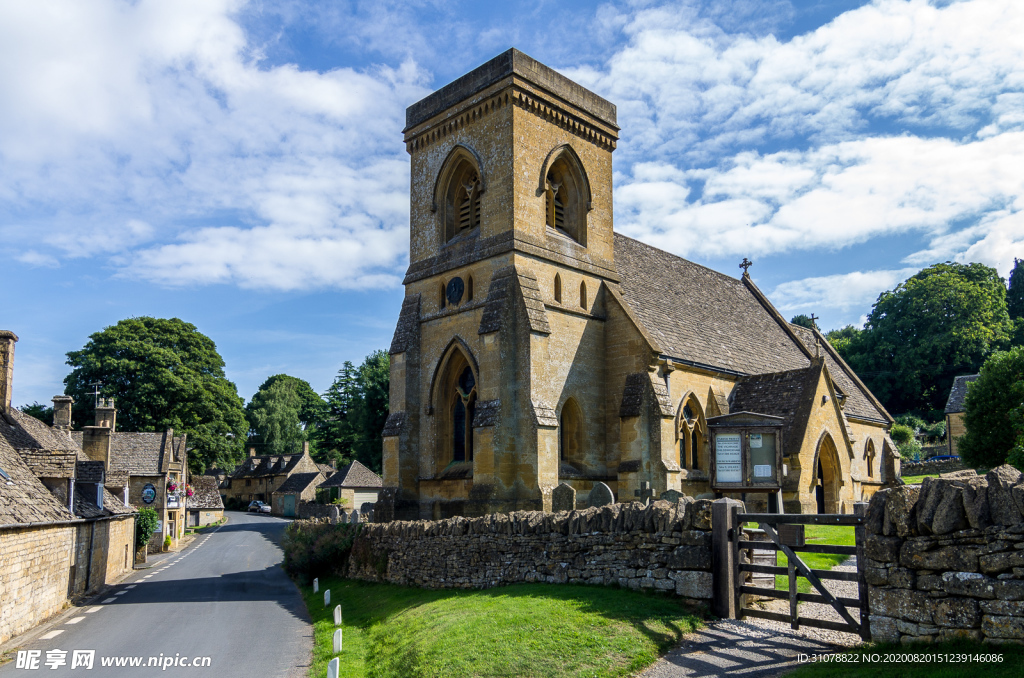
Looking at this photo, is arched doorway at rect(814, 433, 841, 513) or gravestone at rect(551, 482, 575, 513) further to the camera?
arched doorway at rect(814, 433, 841, 513)

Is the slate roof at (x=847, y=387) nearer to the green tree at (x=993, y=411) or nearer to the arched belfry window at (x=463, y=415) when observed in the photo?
the green tree at (x=993, y=411)

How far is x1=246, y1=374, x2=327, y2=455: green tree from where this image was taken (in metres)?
Result: 98.1

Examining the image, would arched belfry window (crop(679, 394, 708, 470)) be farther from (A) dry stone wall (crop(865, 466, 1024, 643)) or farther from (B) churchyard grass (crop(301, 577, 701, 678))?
(A) dry stone wall (crop(865, 466, 1024, 643))

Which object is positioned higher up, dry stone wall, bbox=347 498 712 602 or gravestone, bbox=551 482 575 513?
gravestone, bbox=551 482 575 513

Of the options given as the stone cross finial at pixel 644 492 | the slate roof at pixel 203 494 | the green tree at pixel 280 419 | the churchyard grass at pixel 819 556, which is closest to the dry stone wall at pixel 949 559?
the churchyard grass at pixel 819 556

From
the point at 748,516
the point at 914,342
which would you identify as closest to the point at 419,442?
the point at 748,516

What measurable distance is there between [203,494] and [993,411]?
54.4m

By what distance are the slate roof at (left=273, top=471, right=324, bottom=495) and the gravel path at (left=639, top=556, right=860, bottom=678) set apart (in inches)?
2657

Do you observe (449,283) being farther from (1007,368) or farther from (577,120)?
(1007,368)

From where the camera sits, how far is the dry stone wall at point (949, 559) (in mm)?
7906

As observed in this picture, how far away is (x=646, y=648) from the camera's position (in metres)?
10.2

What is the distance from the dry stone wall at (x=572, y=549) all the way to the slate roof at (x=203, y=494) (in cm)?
4361

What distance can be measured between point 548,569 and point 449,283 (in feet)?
45.2

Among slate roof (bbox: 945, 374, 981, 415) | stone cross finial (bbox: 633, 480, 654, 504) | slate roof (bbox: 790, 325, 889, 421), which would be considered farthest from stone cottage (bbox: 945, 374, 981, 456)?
stone cross finial (bbox: 633, 480, 654, 504)
